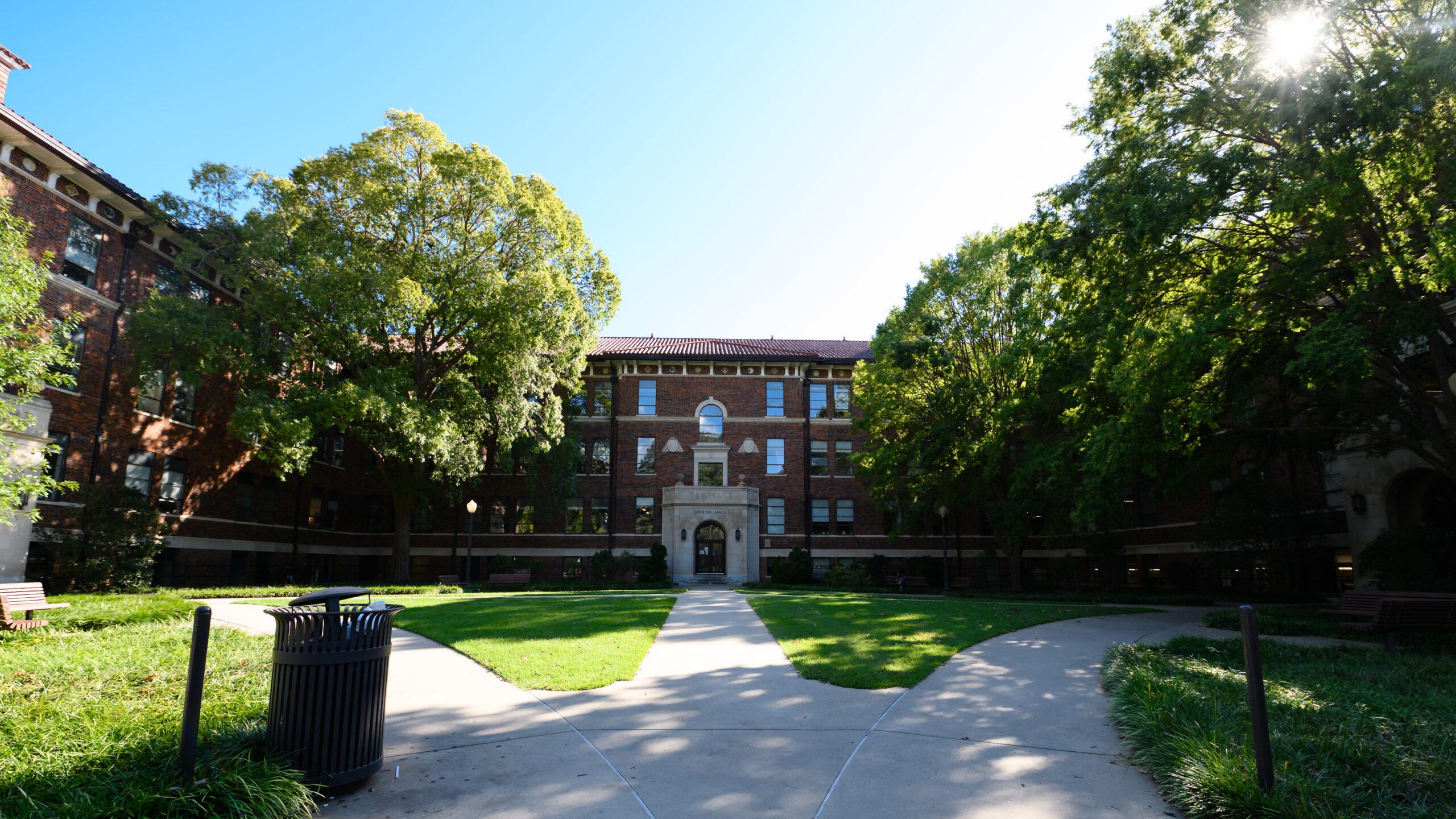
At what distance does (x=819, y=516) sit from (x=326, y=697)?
32.3m

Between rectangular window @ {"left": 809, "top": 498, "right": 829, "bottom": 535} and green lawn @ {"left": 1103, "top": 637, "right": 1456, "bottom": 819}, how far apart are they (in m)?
26.5

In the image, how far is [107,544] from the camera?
63.6 feet

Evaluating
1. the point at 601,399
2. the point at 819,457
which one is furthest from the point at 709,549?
the point at 601,399

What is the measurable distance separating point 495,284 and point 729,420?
15.5 meters

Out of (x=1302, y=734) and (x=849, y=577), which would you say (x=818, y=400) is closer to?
(x=849, y=577)

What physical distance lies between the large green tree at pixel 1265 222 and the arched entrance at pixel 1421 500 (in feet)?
17.5

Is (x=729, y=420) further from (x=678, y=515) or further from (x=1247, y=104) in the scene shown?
(x=1247, y=104)

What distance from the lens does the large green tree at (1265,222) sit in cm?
1077

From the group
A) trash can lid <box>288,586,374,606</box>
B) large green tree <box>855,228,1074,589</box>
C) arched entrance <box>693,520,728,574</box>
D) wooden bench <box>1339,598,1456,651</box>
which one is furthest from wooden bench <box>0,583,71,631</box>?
arched entrance <box>693,520,728,574</box>

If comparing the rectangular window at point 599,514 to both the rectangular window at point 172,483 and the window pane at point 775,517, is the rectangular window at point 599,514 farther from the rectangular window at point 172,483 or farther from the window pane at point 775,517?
the rectangular window at point 172,483

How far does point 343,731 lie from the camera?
14.2 ft

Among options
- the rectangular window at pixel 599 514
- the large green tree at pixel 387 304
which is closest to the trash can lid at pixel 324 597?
the large green tree at pixel 387 304

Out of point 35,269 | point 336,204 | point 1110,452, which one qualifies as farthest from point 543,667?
point 336,204

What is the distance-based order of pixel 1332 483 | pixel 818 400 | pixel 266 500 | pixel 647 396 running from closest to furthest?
1. pixel 1332 483
2. pixel 266 500
3. pixel 647 396
4. pixel 818 400
